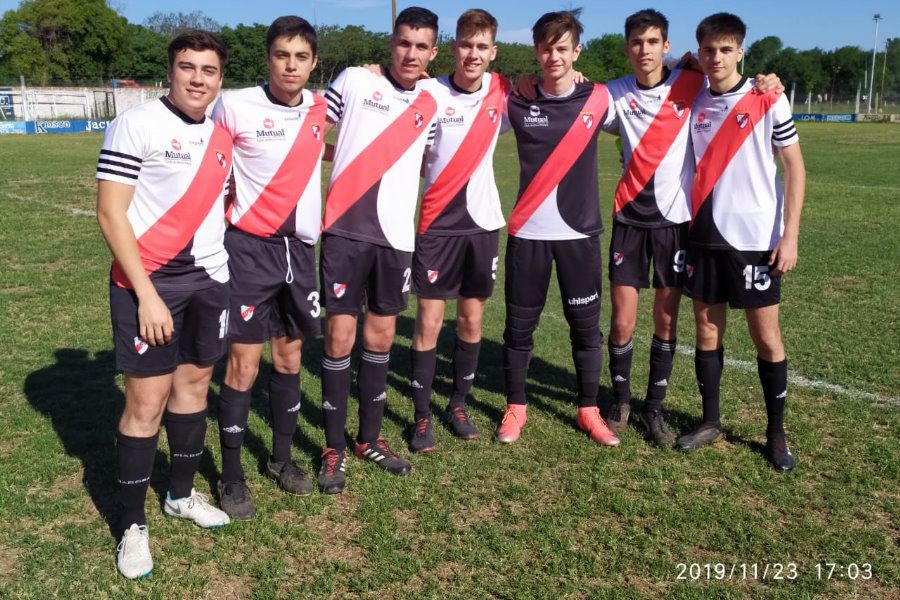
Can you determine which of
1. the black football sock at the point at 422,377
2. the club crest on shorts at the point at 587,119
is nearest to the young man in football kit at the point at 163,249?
the black football sock at the point at 422,377

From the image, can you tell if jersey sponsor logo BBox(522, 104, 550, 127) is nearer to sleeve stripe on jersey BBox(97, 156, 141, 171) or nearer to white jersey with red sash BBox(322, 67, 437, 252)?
white jersey with red sash BBox(322, 67, 437, 252)

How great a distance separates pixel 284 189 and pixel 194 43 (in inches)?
30.5

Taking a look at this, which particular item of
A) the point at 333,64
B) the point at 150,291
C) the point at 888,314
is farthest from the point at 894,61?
the point at 150,291

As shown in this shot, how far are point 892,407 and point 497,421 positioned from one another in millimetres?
2433

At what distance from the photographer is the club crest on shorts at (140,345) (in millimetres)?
3041

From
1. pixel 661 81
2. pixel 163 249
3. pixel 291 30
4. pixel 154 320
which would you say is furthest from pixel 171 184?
pixel 661 81

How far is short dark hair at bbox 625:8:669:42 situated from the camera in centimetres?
408

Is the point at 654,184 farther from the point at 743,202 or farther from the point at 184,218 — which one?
the point at 184,218

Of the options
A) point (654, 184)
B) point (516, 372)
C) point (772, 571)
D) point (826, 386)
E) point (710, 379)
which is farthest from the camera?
point (826, 386)

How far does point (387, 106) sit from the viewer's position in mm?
3805

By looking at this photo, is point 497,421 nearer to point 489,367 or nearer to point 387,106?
point 489,367

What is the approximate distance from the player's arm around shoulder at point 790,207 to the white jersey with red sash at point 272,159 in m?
2.34

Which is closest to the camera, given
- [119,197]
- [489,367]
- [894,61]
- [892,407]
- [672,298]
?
[119,197]

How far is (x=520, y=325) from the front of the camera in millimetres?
4559
